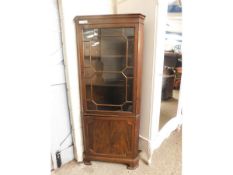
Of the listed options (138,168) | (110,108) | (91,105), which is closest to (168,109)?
(138,168)

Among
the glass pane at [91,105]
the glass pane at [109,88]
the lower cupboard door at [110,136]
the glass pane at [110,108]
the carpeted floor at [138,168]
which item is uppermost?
the glass pane at [109,88]

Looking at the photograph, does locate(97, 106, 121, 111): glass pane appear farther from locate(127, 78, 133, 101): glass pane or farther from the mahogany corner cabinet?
locate(127, 78, 133, 101): glass pane

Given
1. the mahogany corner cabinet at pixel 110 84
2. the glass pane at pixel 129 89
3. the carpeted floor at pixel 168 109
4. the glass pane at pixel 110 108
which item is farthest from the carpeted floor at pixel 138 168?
the glass pane at pixel 129 89

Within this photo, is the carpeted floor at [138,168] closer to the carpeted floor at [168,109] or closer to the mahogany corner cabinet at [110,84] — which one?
the mahogany corner cabinet at [110,84]

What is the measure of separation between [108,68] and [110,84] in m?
0.17

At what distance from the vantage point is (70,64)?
5.43 ft

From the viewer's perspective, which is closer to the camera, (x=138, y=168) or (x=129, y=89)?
(x=129, y=89)

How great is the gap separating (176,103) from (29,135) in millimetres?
2120

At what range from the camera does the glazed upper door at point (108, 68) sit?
5.26 ft

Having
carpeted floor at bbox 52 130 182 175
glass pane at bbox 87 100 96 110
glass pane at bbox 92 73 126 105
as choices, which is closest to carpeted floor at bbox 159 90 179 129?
carpeted floor at bbox 52 130 182 175

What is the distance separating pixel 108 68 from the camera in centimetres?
170

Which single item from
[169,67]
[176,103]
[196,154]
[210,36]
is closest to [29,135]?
[196,154]

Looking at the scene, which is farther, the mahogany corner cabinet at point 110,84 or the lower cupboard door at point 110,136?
the lower cupboard door at point 110,136

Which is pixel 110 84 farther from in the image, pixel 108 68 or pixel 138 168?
pixel 138 168
